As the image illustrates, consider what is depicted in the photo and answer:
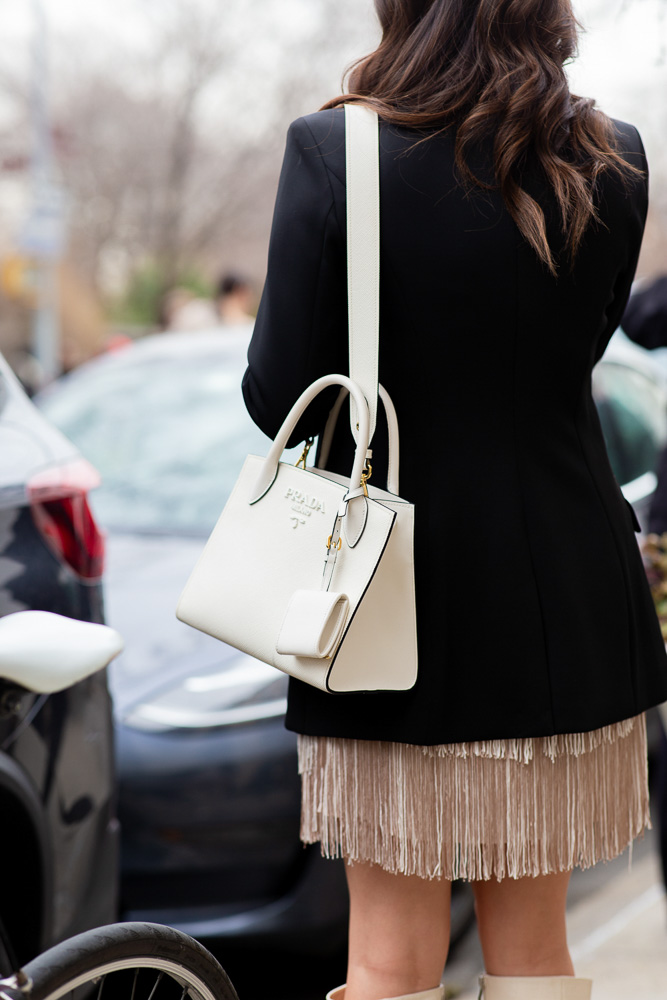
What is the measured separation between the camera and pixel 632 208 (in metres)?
1.59

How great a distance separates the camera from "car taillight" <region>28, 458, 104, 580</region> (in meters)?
2.18

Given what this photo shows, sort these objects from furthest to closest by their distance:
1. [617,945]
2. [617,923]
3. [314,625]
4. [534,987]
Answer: [617,923]
[617,945]
[534,987]
[314,625]

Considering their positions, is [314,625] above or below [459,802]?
above

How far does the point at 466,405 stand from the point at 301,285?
0.27 meters


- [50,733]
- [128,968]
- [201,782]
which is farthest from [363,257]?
[201,782]

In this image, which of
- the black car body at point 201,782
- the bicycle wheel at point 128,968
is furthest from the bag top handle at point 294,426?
the black car body at point 201,782

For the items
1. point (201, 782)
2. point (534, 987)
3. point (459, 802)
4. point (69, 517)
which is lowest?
point (201, 782)

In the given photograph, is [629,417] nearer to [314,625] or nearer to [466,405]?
[466,405]

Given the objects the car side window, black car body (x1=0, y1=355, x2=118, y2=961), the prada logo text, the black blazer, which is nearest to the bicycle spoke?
the black blazer

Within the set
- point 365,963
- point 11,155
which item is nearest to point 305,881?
point 365,963

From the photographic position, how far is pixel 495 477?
4.96ft

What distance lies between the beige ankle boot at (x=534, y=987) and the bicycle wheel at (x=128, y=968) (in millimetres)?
393

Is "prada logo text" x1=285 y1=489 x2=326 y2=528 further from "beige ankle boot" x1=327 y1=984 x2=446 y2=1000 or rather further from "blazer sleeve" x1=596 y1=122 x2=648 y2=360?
"beige ankle boot" x1=327 y1=984 x2=446 y2=1000

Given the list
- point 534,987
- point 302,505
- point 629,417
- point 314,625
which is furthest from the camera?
point 629,417
